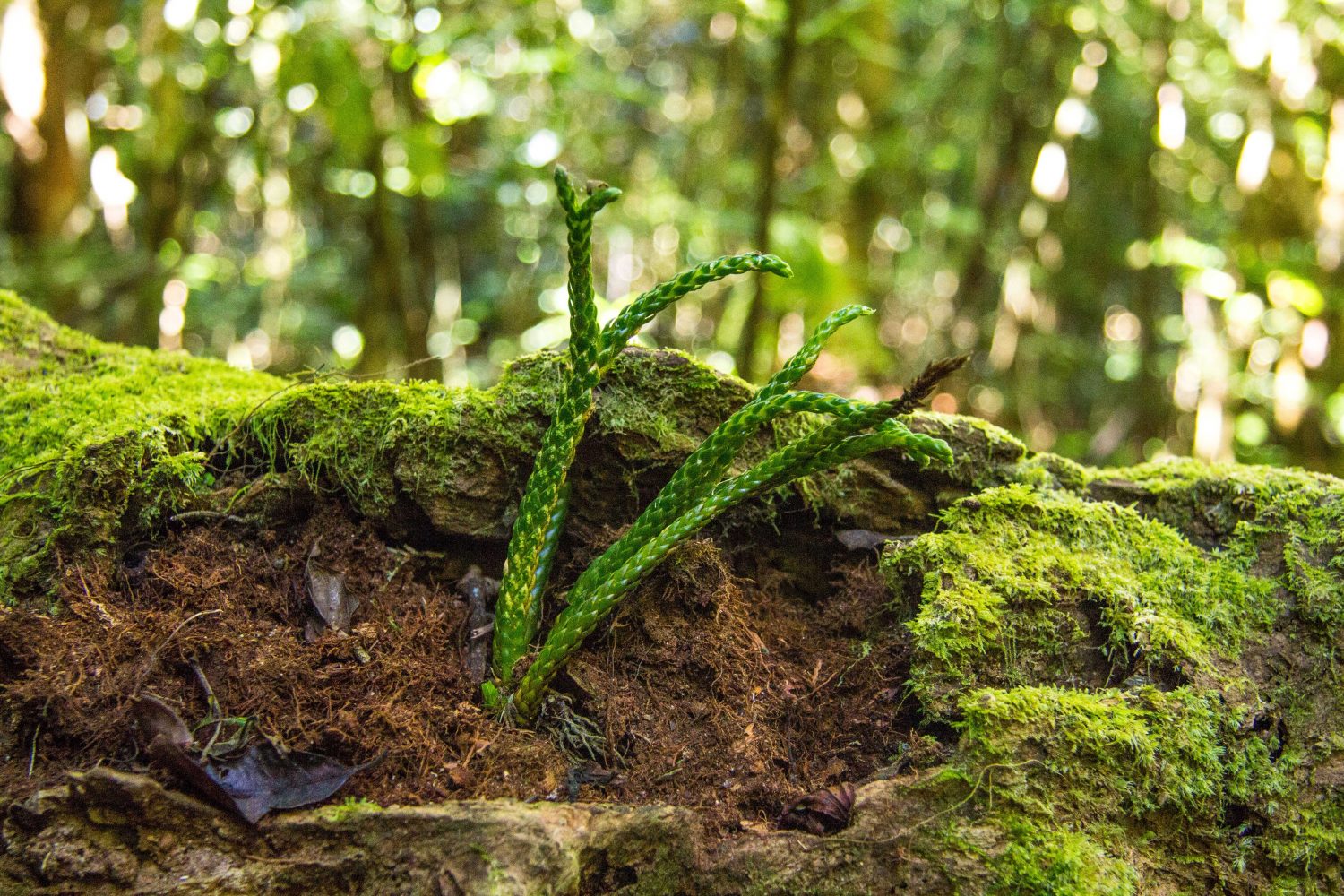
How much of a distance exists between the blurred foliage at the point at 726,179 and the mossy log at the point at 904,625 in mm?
3856

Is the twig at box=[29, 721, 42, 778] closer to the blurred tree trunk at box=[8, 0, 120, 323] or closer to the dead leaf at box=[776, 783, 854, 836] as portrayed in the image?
the dead leaf at box=[776, 783, 854, 836]

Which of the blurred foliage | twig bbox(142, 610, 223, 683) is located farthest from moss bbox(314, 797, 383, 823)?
the blurred foliage

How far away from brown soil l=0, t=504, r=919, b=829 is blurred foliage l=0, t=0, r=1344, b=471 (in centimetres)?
418

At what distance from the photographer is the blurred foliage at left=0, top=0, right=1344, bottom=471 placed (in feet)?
24.5

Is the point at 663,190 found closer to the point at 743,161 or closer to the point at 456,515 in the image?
the point at 743,161

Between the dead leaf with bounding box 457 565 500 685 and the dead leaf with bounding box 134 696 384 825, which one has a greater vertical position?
the dead leaf with bounding box 457 565 500 685

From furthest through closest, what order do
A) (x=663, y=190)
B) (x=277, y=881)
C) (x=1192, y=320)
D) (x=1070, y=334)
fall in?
(x=1070, y=334), (x=1192, y=320), (x=663, y=190), (x=277, y=881)

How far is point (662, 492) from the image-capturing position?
8.08ft

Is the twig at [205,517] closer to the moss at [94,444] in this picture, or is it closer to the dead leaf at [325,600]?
the moss at [94,444]

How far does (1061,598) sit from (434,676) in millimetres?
1906

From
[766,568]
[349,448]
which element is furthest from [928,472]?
[349,448]

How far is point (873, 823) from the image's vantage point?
2.12 meters

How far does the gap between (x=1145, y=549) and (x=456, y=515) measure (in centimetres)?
232

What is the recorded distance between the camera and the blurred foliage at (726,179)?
7465 millimetres
